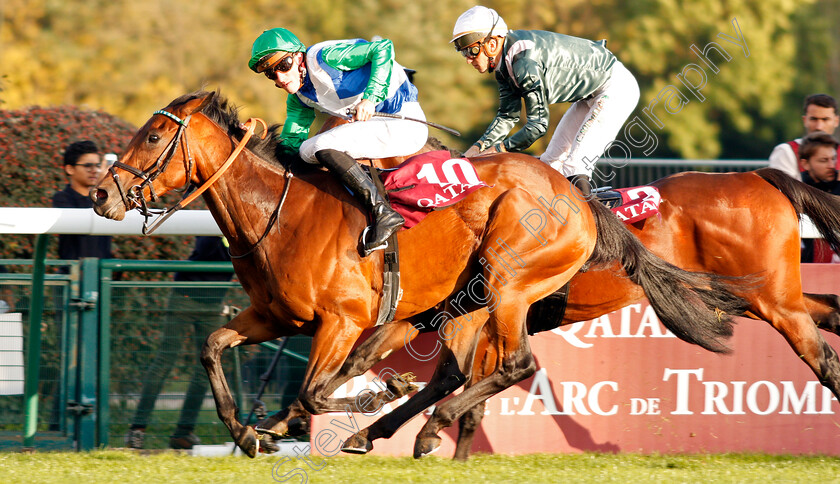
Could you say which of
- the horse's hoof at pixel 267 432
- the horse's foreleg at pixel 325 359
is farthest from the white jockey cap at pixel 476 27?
the horse's hoof at pixel 267 432

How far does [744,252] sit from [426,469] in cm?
202

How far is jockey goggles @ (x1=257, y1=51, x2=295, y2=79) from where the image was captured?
14.3 ft

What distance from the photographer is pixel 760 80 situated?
15406 mm

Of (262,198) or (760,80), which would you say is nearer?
(262,198)

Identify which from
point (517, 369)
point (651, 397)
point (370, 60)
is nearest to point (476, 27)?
point (370, 60)

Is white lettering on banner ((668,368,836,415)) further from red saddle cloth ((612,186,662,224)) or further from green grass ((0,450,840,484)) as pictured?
red saddle cloth ((612,186,662,224))

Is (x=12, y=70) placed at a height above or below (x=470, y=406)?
above

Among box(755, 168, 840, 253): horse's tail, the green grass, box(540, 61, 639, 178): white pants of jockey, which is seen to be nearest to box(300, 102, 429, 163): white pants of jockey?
box(540, 61, 639, 178): white pants of jockey

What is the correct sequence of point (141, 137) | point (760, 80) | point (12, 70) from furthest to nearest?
point (760, 80) → point (12, 70) → point (141, 137)

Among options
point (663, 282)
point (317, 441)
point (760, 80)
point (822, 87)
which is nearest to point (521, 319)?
point (663, 282)

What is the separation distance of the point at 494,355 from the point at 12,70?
10582 millimetres

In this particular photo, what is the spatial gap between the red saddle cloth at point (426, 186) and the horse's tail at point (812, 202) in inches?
70.0

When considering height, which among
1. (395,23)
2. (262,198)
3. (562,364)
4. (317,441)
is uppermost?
(395,23)

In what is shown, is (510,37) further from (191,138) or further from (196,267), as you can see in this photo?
(196,267)
